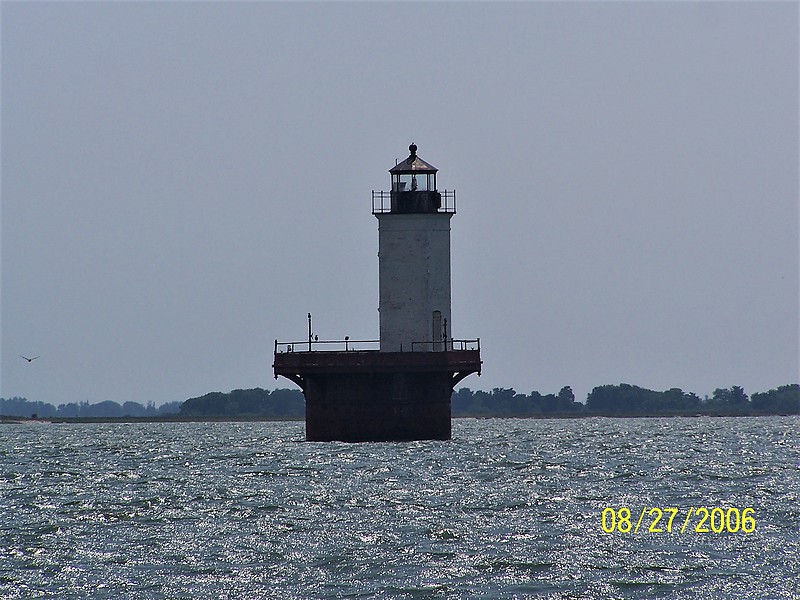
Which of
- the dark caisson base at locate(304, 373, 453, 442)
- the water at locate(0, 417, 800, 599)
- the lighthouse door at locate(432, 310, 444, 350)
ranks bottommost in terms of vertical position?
the water at locate(0, 417, 800, 599)

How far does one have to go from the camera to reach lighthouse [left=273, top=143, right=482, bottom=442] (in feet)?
192

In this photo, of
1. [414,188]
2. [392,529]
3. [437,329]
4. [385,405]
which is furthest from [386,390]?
[392,529]

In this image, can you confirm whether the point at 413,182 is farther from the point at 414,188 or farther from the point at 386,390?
the point at 386,390

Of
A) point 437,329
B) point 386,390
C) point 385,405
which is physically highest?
point 437,329

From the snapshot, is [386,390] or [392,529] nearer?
[392,529]

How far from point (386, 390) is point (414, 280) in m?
4.62

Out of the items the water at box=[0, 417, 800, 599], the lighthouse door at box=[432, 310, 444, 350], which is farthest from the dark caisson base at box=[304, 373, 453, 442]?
the water at box=[0, 417, 800, 599]

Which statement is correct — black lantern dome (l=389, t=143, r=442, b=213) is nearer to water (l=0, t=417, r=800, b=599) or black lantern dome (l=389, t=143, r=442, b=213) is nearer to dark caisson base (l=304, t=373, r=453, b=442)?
dark caisson base (l=304, t=373, r=453, b=442)

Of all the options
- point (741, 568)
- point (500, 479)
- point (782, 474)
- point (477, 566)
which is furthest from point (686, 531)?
point (782, 474)

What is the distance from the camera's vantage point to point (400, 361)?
58062 mm

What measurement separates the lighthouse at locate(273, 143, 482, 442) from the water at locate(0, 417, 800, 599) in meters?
4.75

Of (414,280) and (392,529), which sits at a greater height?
(414,280)

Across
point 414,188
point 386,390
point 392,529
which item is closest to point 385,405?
point 386,390

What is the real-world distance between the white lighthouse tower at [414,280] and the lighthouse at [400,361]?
4 cm
